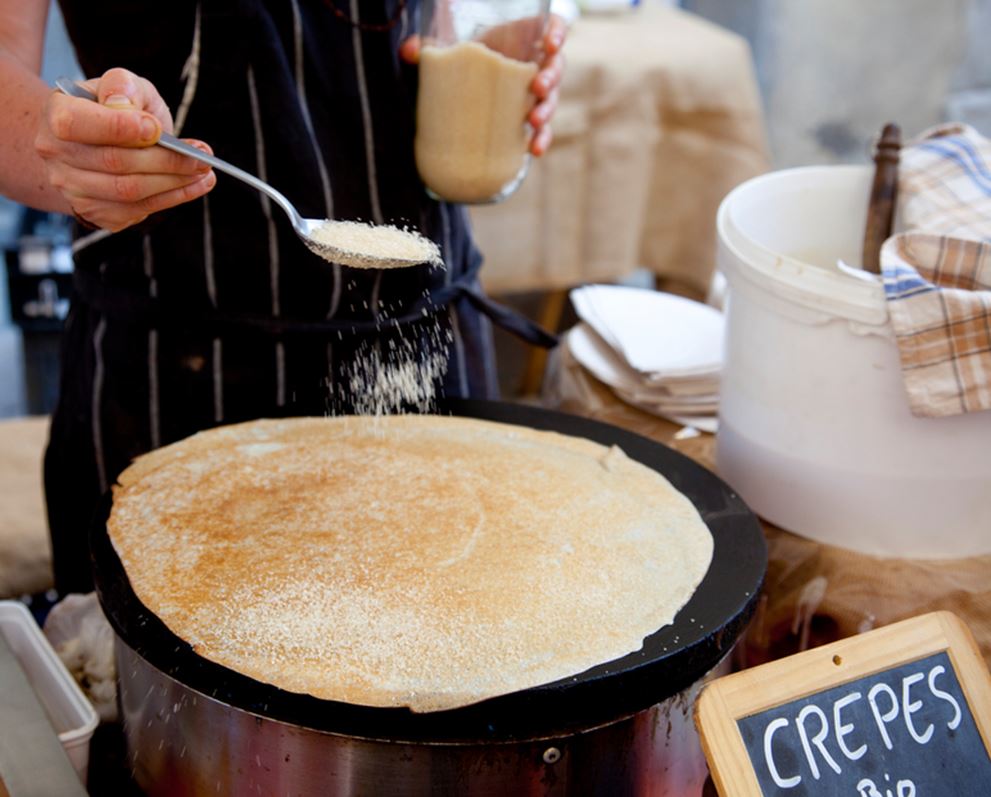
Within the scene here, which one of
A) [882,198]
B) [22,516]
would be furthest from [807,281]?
[22,516]

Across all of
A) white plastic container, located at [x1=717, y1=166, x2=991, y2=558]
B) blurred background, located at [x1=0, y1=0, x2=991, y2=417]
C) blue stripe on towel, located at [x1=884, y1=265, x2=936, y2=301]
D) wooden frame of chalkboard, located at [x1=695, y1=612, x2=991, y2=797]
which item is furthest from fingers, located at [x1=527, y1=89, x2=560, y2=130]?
blurred background, located at [x1=0, y1=0, x2=991, y2=417]

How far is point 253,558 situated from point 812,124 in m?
4.21

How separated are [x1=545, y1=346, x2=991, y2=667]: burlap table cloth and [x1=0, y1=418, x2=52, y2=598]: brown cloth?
4.29 feet

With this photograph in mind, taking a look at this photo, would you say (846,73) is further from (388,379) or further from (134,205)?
(134,205)

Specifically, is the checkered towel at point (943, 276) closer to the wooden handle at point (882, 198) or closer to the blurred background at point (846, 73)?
the wooden handle at point (882, 198)

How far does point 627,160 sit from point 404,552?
2535mm

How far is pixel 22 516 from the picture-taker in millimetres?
2098

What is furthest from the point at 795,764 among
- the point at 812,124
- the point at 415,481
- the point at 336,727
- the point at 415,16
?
the point at 812,124

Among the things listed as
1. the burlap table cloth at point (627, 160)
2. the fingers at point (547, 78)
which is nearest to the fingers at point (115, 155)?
the fingers at point (547, 78)

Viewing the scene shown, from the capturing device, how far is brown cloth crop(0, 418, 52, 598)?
1.97m

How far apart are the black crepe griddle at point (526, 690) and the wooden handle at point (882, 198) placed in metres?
0.57

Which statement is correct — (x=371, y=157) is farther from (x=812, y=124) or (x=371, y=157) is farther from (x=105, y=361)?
(x=812, y=124)

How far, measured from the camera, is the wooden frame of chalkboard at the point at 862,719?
0.93 m

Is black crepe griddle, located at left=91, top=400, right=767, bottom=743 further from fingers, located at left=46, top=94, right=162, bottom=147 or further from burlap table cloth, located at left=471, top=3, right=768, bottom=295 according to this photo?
burlap table cloth, located at left=471, top=3, right=768, bottom=295
